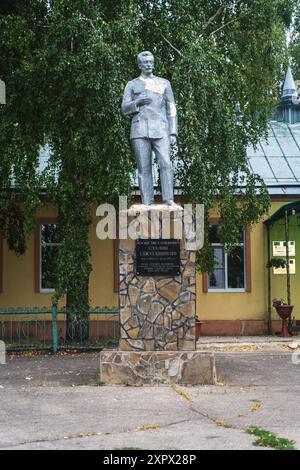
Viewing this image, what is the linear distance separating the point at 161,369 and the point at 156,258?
1.41m

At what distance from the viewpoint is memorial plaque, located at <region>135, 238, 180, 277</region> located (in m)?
8.48

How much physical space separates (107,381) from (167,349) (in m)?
0.86

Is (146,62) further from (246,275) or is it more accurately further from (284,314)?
(246,275)

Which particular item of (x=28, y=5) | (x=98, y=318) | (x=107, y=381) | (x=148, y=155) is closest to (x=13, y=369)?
(x=107, y=381)

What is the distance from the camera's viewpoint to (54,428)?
18.9ft

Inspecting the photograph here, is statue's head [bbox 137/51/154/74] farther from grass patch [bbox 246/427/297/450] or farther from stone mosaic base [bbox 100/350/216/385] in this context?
grass patch [bbox 246/427/297/450]

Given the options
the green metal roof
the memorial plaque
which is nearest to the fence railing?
the memorial plaque

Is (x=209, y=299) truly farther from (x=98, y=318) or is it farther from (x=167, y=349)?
(x=167, y=349)

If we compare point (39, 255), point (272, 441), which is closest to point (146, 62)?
point (272, 441)

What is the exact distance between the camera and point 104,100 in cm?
1081

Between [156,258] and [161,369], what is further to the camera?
[156,258]

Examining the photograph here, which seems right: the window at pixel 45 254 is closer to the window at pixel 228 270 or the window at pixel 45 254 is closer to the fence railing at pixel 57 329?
the fence railing at pixel 57 329

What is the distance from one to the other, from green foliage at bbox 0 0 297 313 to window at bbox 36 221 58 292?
3419 mm
